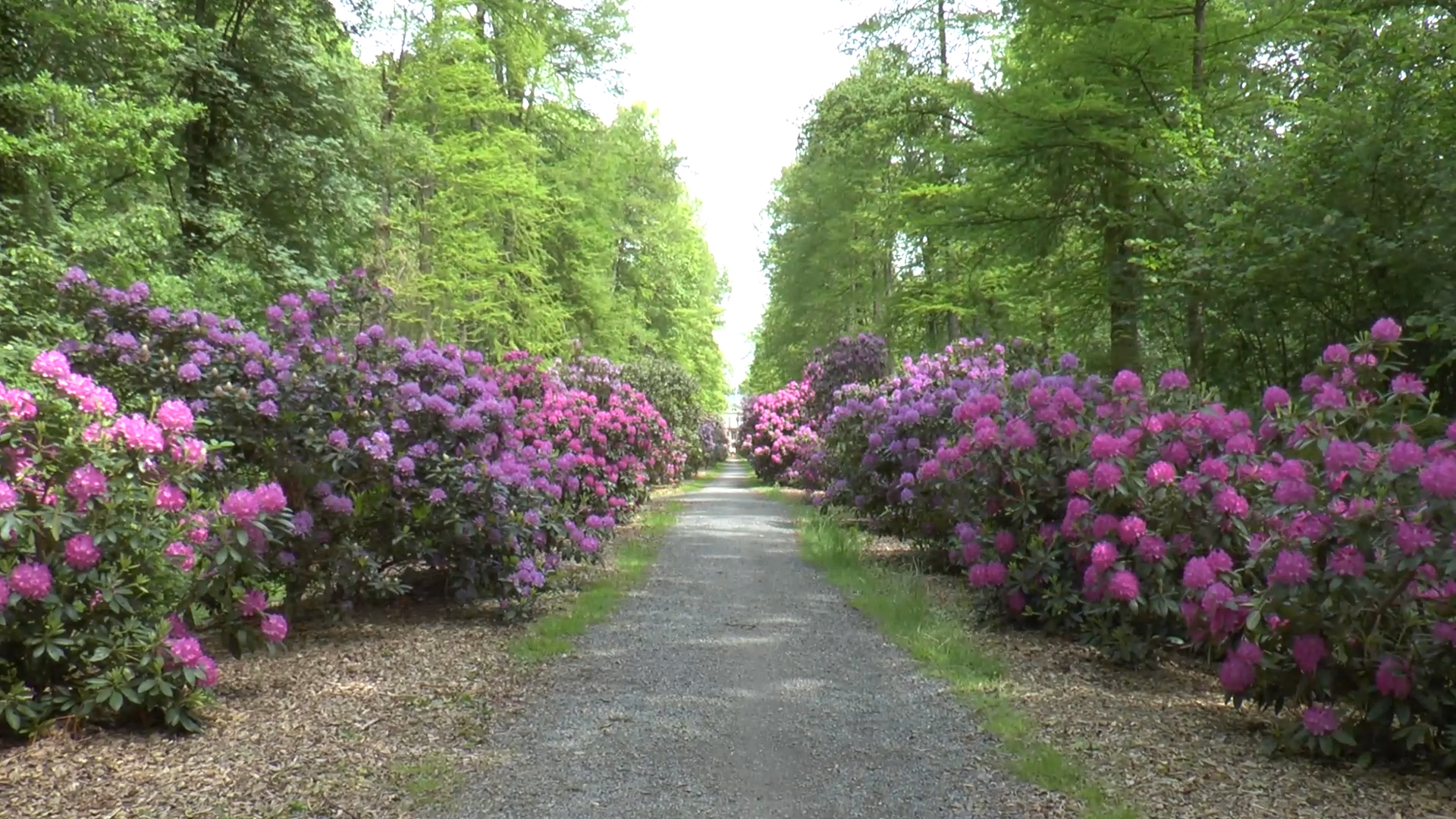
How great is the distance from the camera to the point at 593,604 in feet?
23.5

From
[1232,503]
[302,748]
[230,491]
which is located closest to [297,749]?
[302,748]

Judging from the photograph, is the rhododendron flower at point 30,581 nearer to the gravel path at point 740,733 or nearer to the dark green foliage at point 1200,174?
the gravel path at point 740,733

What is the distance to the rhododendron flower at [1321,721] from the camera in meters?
3.52

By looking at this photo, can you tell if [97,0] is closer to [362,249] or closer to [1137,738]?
[362,249]

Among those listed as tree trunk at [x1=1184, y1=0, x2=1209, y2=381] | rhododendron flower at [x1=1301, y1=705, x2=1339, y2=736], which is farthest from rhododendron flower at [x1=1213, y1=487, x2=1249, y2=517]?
tree trunk at [x1=1184, y1=0, x2=1209, y2=381]

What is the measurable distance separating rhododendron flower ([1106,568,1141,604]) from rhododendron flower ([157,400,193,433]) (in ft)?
15.4

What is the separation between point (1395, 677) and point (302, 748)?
4.39m

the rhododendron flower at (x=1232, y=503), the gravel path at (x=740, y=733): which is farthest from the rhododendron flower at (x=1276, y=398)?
the gravel path at (x=740, y=733)

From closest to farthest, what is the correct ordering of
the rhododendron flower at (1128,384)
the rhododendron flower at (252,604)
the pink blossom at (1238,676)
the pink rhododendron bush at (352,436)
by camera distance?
the pink blossom at (1238,676) < the rhododendron flower at (252,604) < the pink rhododendron bush at (352,436) < the rhododendron flower at (1128,384)

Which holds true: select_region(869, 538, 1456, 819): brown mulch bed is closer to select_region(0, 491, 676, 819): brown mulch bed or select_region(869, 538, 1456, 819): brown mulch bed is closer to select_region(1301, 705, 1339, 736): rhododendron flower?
select_region(1301, 705, 1339, 736): rhododendron flower

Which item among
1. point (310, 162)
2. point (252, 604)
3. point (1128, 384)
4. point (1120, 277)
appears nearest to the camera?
point (252, 604)

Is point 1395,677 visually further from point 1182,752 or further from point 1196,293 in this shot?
point 1196,293

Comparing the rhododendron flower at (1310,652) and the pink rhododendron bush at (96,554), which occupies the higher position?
the pink rhododendron bush at (96,554)

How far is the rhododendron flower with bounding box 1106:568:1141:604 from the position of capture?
189 inches
